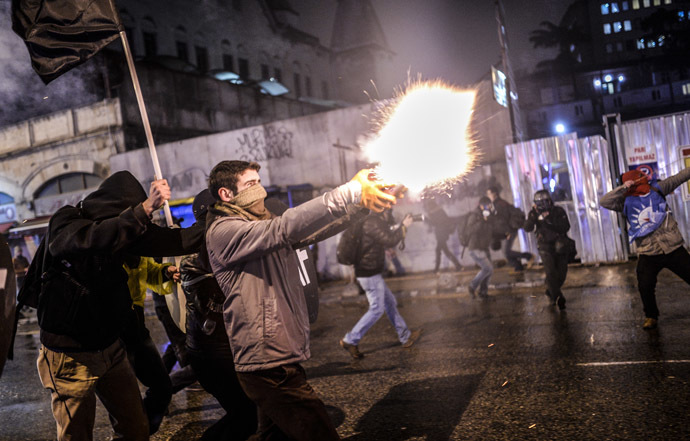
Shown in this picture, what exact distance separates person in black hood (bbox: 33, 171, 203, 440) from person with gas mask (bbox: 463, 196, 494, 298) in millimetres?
7109

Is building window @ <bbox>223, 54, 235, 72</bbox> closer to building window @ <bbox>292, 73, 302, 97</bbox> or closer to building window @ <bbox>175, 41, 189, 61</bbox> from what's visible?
building window @ <bbox>175, 41, 189, 61</bbox>

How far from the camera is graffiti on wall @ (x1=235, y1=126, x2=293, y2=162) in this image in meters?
16.6

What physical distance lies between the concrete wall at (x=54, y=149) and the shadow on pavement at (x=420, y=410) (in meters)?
19.1

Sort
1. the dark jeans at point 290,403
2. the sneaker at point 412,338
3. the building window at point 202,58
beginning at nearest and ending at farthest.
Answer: the dark jeans at point 290,403
the sneaker at point 412,338
the building window at point 202,58

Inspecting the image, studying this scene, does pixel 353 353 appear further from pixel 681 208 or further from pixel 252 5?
pixel 252 5

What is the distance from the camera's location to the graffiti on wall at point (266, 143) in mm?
16597

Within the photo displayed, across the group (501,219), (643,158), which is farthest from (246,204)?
(643,158)

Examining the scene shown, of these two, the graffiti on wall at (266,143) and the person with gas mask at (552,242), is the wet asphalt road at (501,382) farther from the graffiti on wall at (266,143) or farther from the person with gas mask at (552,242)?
the graffiti on wall at (266,143)

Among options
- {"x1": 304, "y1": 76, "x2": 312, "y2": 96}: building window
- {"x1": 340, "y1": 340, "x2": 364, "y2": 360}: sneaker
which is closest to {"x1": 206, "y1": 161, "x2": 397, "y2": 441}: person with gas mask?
{"x1": 340, "y1": 340, "x2": 364, "y2": 360}: sneaker

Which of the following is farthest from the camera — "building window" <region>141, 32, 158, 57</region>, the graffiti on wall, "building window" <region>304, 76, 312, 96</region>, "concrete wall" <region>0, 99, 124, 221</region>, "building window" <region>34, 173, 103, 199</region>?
"building window" <region>304, 76, 312, 96</region>

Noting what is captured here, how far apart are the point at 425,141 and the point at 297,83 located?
116 feet

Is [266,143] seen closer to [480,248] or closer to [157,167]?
[480,248]

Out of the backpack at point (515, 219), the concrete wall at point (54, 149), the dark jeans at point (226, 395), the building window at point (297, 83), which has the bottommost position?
the dark jeans at point (226, 395)

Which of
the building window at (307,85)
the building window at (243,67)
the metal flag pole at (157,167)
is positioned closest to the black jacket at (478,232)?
the metal flag pole at (157,167)
